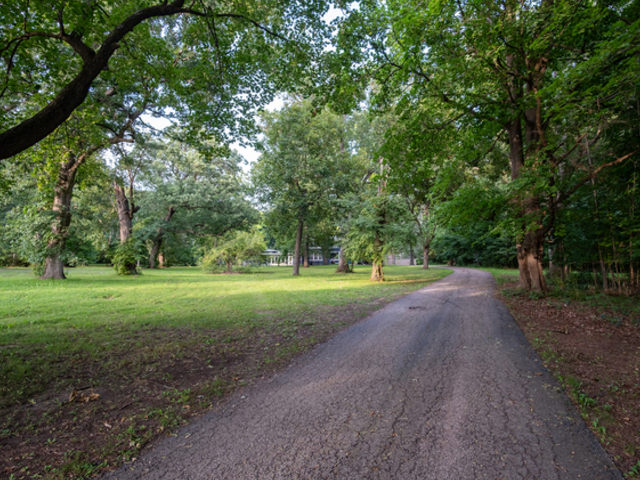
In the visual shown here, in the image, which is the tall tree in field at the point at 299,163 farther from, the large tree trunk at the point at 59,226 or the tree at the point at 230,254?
the large tree trunk at the point at 59,226

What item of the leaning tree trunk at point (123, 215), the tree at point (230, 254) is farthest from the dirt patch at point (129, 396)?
the tree at point (230, 254)

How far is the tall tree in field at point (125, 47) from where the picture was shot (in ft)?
14.6

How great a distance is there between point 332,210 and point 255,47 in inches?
601

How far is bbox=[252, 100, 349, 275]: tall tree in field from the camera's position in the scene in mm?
21234

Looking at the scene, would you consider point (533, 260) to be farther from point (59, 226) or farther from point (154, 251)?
point (154, 251)

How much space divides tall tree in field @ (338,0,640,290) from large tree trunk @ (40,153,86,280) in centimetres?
1492

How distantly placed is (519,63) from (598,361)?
8243 mm

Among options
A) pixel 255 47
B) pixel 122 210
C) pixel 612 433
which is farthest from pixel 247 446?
pixel 122 210

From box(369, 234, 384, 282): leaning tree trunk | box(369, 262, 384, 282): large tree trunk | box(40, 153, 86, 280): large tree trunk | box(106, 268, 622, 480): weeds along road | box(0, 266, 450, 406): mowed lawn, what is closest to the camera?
box(106, 268, 622, 480): weeds along road

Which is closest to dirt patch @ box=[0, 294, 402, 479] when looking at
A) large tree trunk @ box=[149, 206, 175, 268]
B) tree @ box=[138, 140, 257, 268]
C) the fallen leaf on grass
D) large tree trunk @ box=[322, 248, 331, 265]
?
the fallen leaf on grass

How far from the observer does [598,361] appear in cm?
435

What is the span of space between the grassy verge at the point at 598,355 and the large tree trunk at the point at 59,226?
18596mm

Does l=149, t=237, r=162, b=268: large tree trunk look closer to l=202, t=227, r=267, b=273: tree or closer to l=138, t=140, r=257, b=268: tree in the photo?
l=138, t=140, r=257, b=268: tree

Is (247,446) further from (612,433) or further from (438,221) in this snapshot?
(438,221)
